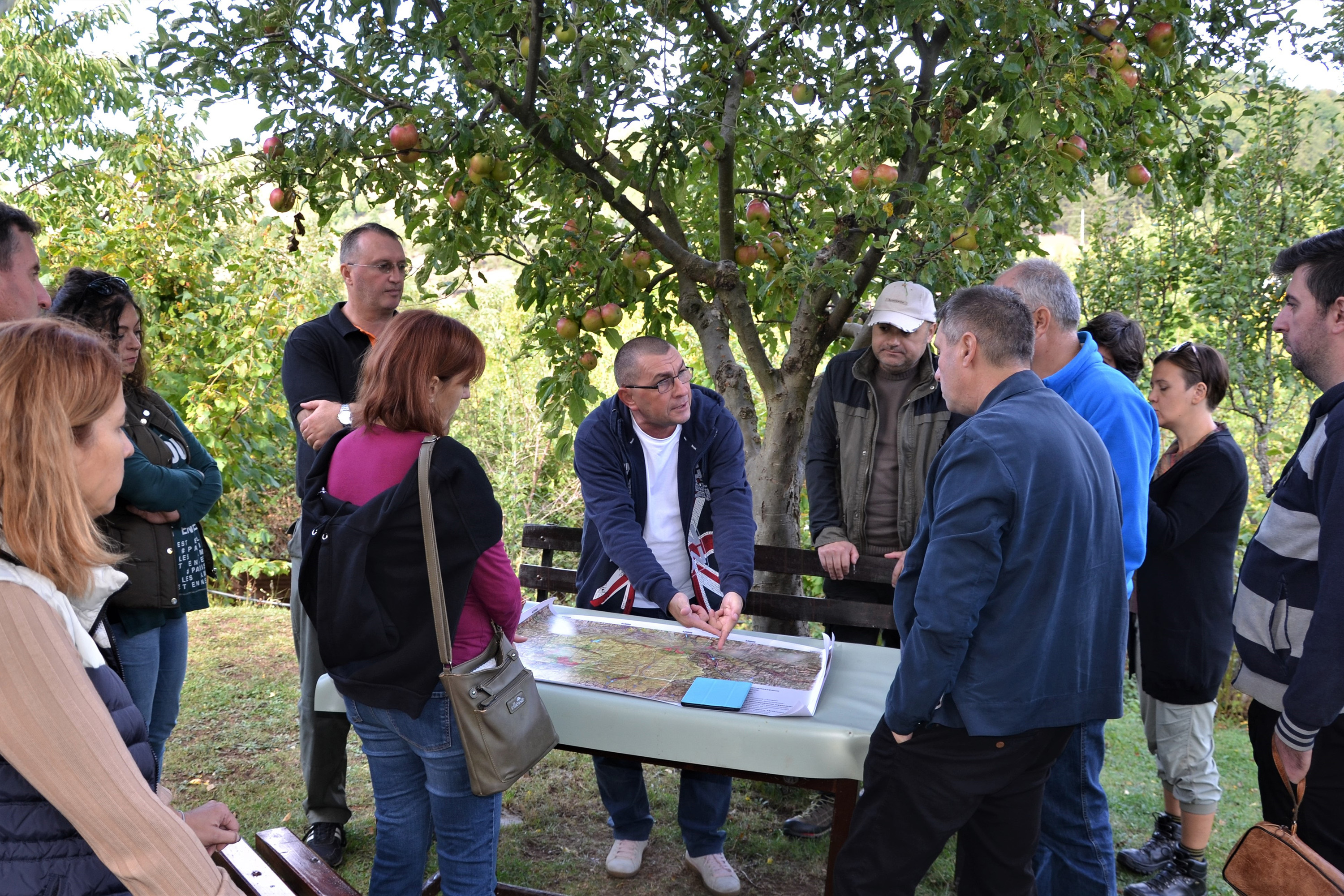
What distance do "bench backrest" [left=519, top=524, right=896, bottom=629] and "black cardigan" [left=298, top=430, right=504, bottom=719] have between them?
1291mm

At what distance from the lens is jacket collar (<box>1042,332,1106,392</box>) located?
2.83 metres

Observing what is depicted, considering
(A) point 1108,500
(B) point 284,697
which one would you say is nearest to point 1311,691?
(A) point 1108,500

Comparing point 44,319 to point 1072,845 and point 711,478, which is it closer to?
point 711,478

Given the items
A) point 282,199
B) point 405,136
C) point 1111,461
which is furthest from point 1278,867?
point 282,199

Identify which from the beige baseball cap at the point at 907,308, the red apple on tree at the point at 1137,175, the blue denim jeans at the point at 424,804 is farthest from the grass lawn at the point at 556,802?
the red apple on tree at the point at 1137,175

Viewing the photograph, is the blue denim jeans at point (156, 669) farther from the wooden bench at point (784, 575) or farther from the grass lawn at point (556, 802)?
the wooden bench at point (784, 575)

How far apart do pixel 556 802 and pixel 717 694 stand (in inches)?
67.2

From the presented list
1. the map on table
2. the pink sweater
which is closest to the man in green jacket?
the map on table

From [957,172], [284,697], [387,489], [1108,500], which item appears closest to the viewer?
[387,489]

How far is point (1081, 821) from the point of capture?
2479 mm

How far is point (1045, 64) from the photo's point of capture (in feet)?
9.86

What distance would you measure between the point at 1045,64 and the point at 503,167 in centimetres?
188

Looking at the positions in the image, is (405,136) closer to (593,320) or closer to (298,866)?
(593,320)

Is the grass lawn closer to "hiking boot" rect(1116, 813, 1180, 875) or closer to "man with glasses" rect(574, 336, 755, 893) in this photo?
"hiking boot" rect(1116, 813, 1180, 875)
